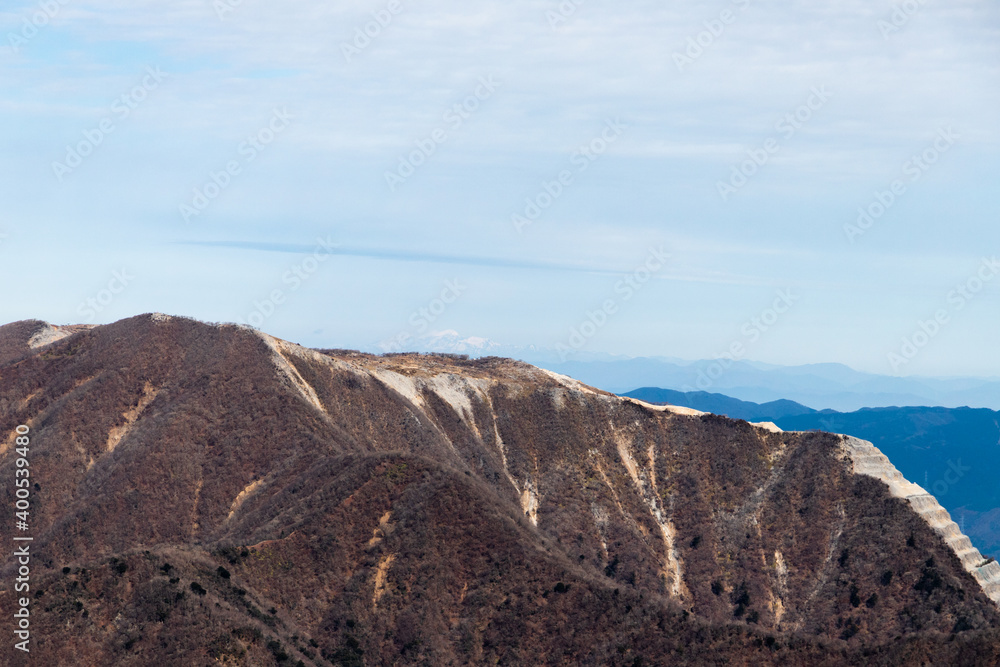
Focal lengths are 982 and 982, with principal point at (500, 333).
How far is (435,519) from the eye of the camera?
102062mm

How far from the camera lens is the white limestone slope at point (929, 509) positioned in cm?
11619

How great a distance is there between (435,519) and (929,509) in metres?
67.9

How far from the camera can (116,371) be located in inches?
5384

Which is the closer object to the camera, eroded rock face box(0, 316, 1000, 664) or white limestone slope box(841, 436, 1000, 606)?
eroded rock face box(0, 316, 1000, 664)

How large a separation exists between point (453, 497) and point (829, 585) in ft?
173

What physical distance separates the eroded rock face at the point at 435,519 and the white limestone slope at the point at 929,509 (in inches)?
15.1

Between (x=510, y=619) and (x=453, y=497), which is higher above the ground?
(x=453, y=497)

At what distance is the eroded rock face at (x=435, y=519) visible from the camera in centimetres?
8394

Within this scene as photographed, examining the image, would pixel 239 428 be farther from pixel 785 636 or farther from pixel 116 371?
pixel 785 636

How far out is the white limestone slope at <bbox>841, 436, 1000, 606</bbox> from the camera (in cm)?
11619

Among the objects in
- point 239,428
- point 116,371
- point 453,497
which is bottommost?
point 453,497

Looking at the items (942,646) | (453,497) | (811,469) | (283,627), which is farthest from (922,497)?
(283,627)

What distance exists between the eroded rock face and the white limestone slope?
382 mm

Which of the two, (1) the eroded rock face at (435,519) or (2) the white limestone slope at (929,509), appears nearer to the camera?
(1) the eroded rock face at (435,519)
